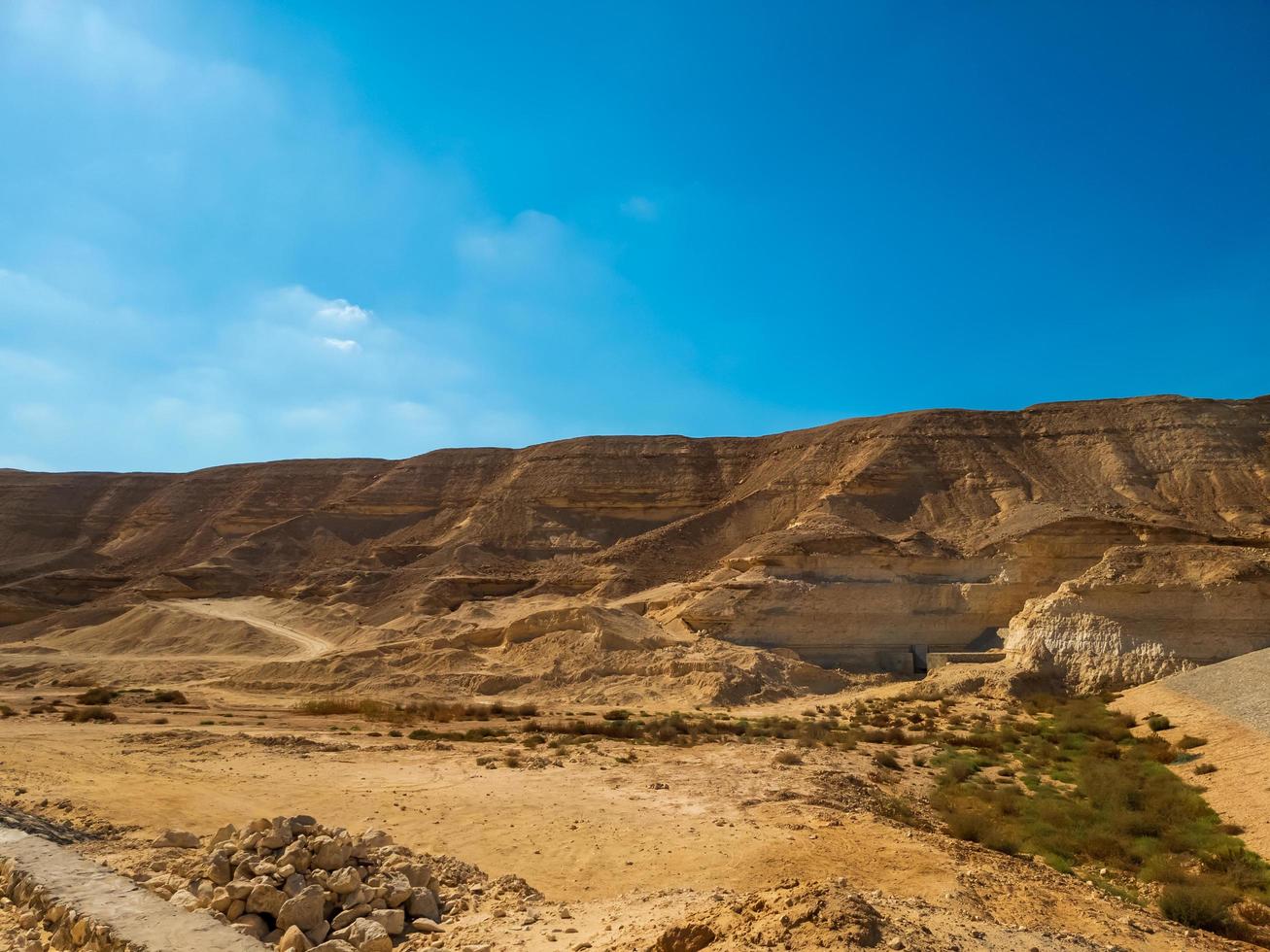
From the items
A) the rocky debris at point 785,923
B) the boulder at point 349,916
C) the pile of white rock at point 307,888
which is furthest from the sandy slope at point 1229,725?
the boulder at point 349,916

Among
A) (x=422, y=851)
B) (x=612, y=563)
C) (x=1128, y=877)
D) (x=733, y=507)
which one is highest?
(x=733, y=507)

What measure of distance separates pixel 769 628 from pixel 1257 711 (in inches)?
680

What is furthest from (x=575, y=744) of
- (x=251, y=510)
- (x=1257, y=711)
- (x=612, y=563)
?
(x=251, y=510)

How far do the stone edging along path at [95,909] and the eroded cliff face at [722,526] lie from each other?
24.9m

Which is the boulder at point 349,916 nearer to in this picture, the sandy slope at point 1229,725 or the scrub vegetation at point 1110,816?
the scrub vegetation at point 1110,816

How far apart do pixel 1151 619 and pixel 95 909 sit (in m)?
26.4

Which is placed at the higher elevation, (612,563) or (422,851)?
(612,563)

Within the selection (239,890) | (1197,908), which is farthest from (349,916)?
(1197,908)

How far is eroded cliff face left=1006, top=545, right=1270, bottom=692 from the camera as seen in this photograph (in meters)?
23.5

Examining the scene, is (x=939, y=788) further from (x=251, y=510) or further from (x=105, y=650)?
(x=251, y=510)

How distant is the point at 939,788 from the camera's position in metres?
12.6

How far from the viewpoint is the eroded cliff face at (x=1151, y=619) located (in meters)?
23.5

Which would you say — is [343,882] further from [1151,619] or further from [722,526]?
[722,526]

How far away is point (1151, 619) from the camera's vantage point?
78.7 ft
